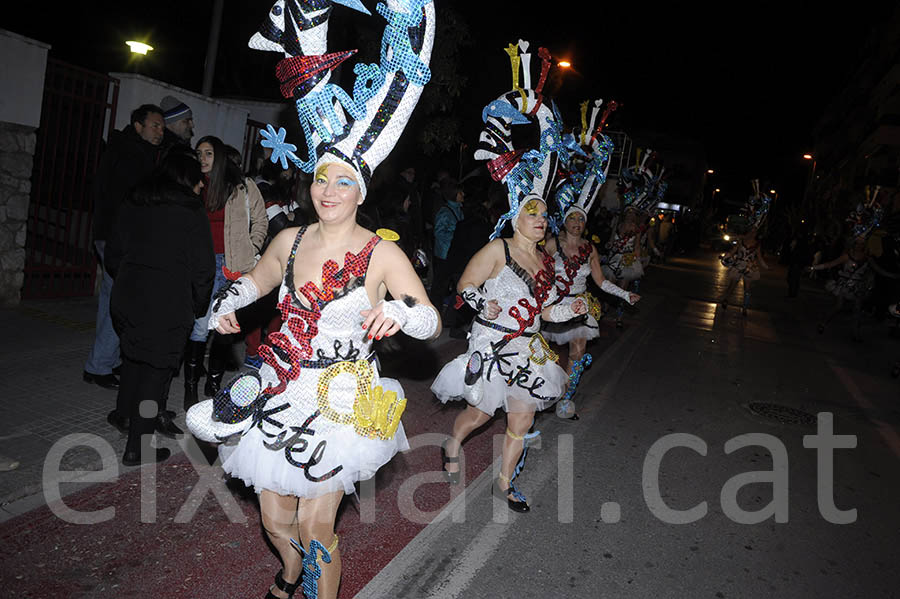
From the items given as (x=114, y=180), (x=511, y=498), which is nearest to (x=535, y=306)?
(x=511, y=498)

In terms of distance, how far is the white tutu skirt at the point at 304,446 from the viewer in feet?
8.71

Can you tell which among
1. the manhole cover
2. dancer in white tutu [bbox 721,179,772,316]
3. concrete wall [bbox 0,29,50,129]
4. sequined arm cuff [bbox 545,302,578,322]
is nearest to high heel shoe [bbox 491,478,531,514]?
sequined arm cuff [bbox 545,302,578,322]

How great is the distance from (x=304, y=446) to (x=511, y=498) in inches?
85.0

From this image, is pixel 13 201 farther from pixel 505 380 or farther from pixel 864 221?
pixel 864 221

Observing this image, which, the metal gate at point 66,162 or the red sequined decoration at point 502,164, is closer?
the red sequined decoration at point 502,164

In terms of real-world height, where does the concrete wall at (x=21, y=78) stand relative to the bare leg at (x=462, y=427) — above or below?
above

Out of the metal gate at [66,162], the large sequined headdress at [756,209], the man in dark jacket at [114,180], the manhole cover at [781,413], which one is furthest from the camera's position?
the large sequined headdress at [756,209]

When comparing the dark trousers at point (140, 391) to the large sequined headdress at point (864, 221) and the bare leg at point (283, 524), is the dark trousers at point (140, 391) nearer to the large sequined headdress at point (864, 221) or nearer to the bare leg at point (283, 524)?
the bare leg at point (283, 524)

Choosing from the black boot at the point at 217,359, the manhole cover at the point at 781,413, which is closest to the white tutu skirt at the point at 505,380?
the black boot at the point at 217,359

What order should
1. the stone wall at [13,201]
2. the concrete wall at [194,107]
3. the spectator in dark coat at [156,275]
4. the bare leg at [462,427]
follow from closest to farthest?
1. the spectator in dark coat at [156,275]
2. the bare leg at [462,427]
3. the stone wall at [13,201]
4. the concrete wall at [194,107]

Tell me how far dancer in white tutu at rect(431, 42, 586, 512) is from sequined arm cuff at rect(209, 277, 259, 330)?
1692mm

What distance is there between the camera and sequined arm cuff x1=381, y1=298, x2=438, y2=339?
2.64 metres

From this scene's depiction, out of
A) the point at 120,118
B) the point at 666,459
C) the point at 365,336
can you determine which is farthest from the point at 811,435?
the point at 120,118

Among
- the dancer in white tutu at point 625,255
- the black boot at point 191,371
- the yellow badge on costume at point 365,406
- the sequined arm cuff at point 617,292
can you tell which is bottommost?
the black boot at point 191,371
